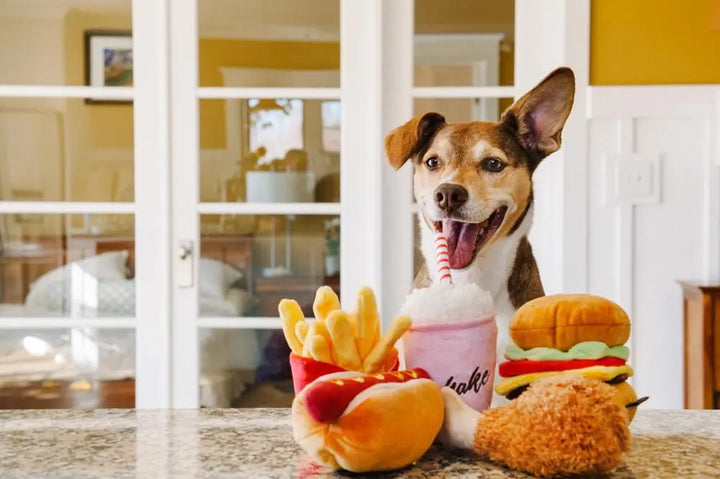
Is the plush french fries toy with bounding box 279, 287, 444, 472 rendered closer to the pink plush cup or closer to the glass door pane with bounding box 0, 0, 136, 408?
the pink plush cup

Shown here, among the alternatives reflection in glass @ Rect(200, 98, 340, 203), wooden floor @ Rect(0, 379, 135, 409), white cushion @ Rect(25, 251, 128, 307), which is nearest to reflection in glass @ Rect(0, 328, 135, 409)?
wooden floor @ Rect(0, 379, 135, 409)

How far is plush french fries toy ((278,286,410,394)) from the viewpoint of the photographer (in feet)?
2.19

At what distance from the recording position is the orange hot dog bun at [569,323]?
707 millimetres

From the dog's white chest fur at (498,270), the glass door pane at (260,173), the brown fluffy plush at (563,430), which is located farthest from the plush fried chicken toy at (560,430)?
the glass door pane at (260,173)

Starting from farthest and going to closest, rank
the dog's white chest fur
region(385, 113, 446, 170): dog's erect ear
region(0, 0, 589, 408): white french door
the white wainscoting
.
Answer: region(0, 0, 589, 408): white french door
the white wainscoting
region(385, 113, 446, 170): dog's erect ear
the dog's white chest fur

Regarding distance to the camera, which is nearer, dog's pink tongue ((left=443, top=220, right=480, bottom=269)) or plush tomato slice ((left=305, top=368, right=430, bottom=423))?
plush tomato slice ((left=305, top=368, right=430, bottom=423))

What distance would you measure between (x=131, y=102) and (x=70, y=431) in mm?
2120

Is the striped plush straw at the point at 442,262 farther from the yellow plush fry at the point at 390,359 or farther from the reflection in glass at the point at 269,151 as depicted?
the reflection in glass at the point at 269,151

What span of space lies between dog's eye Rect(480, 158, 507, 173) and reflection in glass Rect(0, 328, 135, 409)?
2.06 metres

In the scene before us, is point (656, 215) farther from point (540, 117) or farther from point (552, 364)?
point (552, 364)

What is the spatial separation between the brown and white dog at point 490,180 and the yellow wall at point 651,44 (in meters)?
1.66

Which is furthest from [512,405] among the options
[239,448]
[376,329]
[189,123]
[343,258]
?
[189,123]

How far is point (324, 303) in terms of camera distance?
2.39 feet

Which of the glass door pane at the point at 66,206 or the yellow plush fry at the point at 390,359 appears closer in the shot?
the yellow plush fry at the point at 390,359
